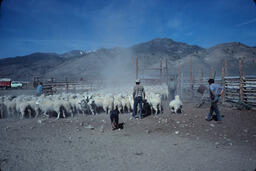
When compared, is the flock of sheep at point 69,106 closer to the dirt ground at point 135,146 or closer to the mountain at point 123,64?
the dirt ground at point 135,146

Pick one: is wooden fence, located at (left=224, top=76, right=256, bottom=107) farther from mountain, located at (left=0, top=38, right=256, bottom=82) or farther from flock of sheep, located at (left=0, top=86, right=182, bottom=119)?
mountain, located at (left=0, top=38, right=256, bottom=82)

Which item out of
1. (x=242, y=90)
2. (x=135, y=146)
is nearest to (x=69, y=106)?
(x=135, y=146)

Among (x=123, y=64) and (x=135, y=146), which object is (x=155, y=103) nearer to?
(x=135, y=146)

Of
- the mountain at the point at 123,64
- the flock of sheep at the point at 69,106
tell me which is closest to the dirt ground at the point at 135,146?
the flock of sheep at the point at 69,106

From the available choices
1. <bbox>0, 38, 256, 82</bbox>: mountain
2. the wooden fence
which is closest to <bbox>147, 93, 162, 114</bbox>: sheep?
the wooden fence

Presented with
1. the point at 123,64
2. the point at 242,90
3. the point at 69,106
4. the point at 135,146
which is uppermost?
the point at 123,64

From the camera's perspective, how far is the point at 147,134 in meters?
5.96

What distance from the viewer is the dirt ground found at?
3.73 meters

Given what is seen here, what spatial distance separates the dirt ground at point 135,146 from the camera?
3.73 m

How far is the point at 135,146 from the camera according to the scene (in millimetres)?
4816

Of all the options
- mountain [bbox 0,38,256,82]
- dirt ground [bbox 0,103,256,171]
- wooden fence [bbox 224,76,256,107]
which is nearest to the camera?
dirt ground [bbox 0,103,256,171]

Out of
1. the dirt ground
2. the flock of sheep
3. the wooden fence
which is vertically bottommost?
the dirt ground

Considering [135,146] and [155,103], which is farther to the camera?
[155,103]

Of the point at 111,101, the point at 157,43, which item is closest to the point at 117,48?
the point at 157,43
